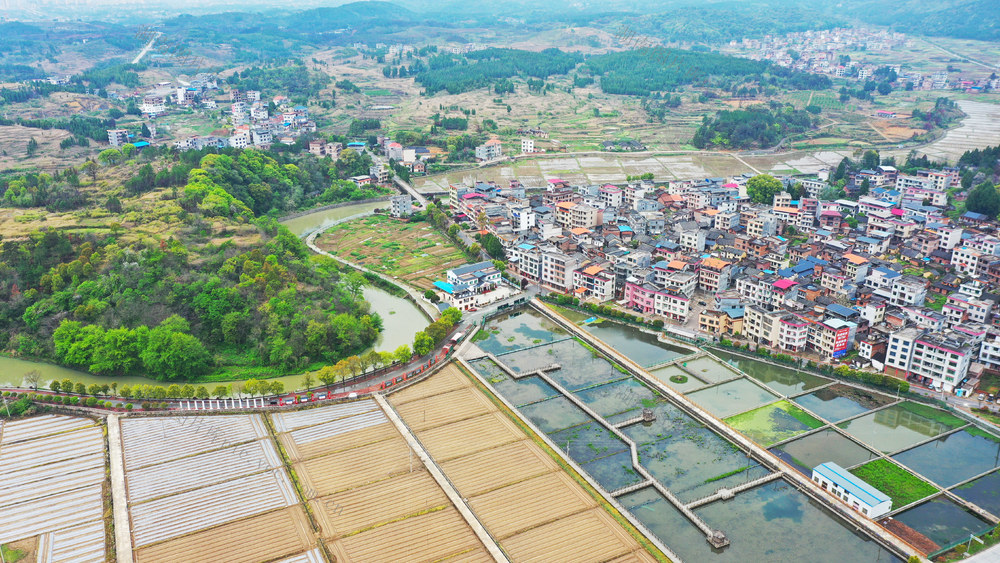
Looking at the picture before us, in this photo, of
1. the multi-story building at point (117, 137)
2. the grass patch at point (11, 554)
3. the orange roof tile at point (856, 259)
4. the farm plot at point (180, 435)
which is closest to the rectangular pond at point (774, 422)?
the orange roof tile at point (856, 259)

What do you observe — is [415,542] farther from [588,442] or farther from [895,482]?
[895,482]

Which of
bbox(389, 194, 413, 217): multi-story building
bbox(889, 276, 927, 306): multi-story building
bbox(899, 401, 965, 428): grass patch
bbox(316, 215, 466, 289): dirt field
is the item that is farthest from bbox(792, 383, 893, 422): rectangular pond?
bbox(389, 194, 413, 217): multi-story building

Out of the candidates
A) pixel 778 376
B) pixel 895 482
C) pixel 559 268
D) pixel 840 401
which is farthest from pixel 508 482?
pixel 559 268

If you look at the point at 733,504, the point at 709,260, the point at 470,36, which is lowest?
the point at 733,504

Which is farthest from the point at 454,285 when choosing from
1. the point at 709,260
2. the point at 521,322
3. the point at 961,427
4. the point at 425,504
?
the point at 961,427

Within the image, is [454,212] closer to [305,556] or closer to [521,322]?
[521,322]

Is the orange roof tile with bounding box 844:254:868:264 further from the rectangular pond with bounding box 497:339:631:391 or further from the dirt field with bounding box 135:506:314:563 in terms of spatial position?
the dirt field with bounding box 135:506:314:563

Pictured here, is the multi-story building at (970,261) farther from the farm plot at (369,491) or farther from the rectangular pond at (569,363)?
the farm plot at (369,491)
